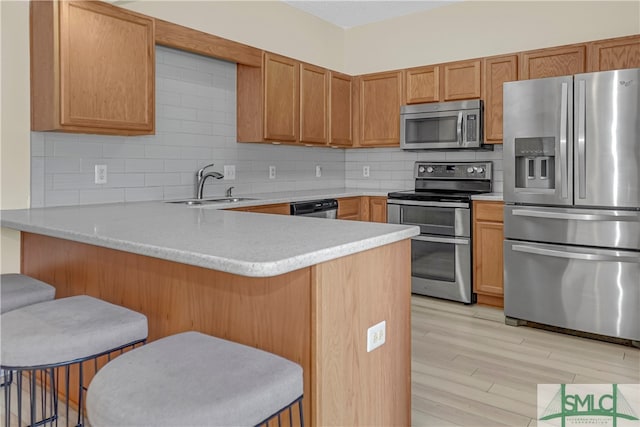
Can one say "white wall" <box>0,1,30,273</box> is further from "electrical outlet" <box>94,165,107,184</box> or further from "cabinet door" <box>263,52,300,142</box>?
"cabinet door" <box>263,52,300,142</box>

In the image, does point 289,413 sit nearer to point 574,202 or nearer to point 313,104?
point 574,202

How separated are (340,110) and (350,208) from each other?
1.03 m

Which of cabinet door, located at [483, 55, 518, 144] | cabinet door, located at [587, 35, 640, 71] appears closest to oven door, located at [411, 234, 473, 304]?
cabinet door, located at [483, 55, 518, 144]

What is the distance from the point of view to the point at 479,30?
433cm

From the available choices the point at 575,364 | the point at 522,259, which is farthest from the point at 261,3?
the point at 575,364

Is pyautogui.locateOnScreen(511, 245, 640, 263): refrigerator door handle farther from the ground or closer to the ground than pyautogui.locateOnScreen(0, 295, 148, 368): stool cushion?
farther from the ground

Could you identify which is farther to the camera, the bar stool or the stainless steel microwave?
the stainless steel microwave

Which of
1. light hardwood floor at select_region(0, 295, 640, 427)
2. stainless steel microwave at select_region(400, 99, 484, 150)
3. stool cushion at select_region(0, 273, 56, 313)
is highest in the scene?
stainless steel microwave at select_region(400, 99, 484, 150)

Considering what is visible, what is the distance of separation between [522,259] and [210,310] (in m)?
2.52

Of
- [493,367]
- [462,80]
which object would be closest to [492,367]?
[493,367]

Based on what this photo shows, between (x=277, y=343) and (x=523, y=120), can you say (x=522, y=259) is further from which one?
(x=277, y=343)

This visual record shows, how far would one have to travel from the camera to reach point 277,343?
1.43 meters

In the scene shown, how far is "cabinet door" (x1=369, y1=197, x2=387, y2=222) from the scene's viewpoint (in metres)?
4.44

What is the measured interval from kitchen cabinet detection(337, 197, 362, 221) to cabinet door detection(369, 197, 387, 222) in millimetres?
109
